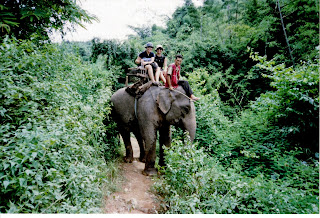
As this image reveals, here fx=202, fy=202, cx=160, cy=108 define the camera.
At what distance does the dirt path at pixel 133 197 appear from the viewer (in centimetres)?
303

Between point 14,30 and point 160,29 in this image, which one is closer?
point 14,30

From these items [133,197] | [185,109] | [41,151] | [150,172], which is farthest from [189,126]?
[41,151]

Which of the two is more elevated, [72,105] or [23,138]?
[72,105]

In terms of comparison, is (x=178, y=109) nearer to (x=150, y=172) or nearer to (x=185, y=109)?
(x=185, y=109)

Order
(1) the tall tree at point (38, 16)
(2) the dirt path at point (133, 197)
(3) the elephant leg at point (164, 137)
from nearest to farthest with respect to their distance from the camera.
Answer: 1. (2) the dirt path at point (133, 197)
2. (1) the tall tree at point (38, 16)
3. (3) the elephant leg at point (164, 137)

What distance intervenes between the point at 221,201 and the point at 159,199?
3.44 ft

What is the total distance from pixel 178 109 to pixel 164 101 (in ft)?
1.18

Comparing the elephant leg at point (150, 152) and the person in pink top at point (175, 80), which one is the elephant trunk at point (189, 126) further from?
the elephant leg at point (150, 152)

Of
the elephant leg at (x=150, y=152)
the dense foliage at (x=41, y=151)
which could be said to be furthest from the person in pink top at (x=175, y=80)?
the dense foliage at (x=41, y=151)

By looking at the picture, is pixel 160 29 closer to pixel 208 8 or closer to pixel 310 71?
pixel 208 8

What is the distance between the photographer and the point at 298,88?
154 inches

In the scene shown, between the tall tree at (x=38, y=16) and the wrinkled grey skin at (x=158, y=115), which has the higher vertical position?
the tall tree at (x=38, y=16)

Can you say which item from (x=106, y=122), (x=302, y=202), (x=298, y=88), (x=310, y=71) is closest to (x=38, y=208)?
(x=302, y=202)

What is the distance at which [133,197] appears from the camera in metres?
3.47
